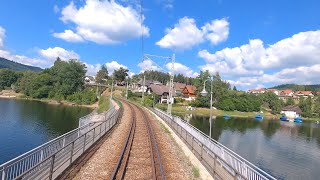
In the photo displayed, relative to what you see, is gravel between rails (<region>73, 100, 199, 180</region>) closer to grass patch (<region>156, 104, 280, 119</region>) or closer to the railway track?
the railway track

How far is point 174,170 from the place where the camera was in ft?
54.1

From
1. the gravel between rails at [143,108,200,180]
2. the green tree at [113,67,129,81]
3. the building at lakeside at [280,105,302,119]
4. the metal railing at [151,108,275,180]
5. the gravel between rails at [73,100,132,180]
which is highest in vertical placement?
the green tree at [113,67,129,81]

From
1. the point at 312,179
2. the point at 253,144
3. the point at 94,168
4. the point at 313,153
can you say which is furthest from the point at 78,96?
the point at 94,168

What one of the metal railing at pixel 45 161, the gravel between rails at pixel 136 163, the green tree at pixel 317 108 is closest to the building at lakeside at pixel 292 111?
the green tree at pixel 317 108

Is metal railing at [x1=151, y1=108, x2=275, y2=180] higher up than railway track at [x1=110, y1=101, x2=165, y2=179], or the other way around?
metal railing at [x1=151, y1=108, x2=275, y2=180]

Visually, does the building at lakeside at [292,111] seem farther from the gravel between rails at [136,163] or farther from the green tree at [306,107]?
the gravel between rails at [136,163]

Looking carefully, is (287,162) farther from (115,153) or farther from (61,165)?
(61,165)

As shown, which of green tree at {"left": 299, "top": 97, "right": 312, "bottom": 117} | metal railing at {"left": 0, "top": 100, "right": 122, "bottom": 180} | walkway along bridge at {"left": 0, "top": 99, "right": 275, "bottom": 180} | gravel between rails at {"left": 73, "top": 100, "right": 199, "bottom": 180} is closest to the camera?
metal railing at {"left": 0, "top": 100, "right": 122, "bottom": 180}

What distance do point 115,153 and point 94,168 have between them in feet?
13.7

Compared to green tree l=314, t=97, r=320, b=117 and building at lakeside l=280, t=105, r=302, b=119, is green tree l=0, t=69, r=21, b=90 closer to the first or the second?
building at lakeside l=280, t=105, r=302, b=119

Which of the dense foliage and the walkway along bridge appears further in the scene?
the dense foliage

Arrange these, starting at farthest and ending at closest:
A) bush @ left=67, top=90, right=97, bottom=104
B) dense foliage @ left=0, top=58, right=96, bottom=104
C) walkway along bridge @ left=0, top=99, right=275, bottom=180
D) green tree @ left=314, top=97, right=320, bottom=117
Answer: green tree @ left=314, top=97, right=320, bottom=117, dense foliage @ left=0, top=58, right=96, bottom=104, bush @ left=67, top=90, right=97, bottom=104, walkway along bridge @ left=0, top=99, right=275, bottom=180

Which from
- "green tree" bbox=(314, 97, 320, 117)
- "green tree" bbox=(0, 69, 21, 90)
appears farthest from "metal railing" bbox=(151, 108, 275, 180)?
"green tree" bbox=(0, 69, 21, 90)

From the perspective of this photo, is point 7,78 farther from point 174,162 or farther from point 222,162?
point 222,162
